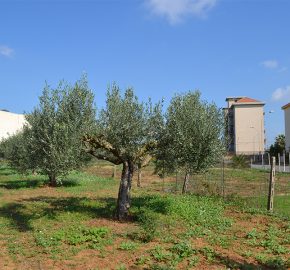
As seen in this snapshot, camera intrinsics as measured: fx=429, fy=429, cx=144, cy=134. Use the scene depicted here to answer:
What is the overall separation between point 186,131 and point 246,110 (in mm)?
113281

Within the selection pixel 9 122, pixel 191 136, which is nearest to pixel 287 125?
pixel 9 122

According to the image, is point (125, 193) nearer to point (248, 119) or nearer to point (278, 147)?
point (278, 147)

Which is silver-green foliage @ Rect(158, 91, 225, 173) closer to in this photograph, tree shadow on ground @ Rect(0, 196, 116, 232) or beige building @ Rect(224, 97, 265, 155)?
tree shadow on ground @ Rect(0, 196, 116, 232)

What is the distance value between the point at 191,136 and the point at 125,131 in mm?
2055

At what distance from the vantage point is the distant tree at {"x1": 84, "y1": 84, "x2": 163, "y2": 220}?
12422 mm

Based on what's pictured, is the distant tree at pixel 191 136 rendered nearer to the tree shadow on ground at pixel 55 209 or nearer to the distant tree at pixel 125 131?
the distant tree at pixel 125 131

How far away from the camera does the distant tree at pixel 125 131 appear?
12422 millimetres

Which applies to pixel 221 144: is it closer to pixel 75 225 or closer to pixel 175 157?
pixel 175 157

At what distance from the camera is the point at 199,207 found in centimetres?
1503

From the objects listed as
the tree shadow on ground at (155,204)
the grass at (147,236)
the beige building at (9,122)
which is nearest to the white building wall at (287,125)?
the beige building at (9,122)

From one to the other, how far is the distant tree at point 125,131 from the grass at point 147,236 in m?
1.68

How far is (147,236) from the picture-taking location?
1106cm

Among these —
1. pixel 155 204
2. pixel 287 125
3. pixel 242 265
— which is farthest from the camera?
pixel 287 125

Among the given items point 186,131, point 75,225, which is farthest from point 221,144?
point 75,225
